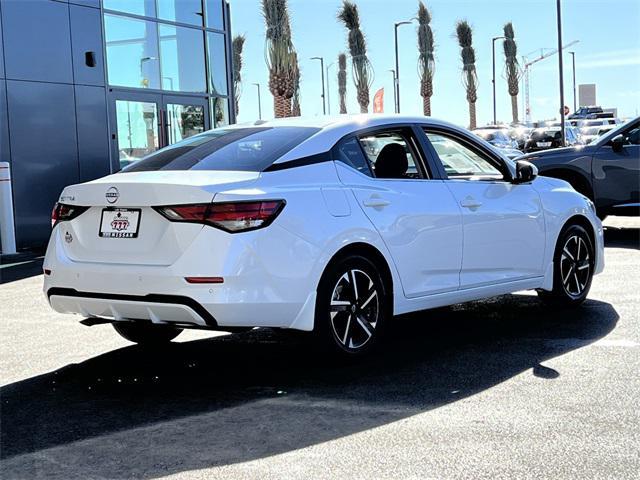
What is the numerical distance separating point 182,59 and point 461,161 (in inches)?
553

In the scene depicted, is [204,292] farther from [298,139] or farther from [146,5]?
[146,5]

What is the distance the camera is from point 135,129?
62.1 ft

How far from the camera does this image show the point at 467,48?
228 ft

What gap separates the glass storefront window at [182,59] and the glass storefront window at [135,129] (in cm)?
84

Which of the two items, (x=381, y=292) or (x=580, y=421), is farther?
(x=381, y=292)

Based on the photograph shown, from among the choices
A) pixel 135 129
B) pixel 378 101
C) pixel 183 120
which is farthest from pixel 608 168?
pixel 378 101

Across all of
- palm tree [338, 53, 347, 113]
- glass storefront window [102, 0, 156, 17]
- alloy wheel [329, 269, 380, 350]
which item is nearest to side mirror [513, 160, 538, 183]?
alloy wheel [329, 269, 380, 350]

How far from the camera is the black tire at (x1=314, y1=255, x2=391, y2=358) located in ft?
19.1

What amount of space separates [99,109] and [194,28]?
13.3 feet

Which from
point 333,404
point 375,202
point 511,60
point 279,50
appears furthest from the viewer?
point 511,60

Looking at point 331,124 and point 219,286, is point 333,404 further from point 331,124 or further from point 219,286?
point 331,124

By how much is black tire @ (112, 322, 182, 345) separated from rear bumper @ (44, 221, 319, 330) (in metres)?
1.01

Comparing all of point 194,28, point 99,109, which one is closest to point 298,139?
point 99,109

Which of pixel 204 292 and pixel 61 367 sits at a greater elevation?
pixel 204 292
